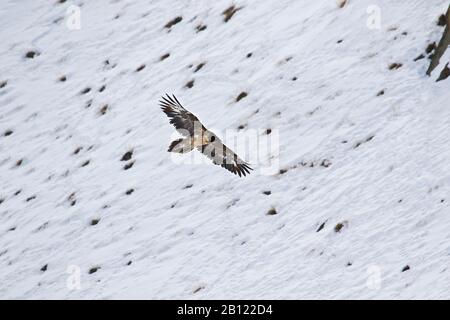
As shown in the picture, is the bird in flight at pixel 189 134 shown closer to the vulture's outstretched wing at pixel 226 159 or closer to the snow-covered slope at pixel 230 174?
the vulture's outstretched wing at pixel 226 159

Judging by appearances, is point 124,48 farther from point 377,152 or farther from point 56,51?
point 377,152

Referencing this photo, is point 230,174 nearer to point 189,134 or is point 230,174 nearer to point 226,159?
point 226,159

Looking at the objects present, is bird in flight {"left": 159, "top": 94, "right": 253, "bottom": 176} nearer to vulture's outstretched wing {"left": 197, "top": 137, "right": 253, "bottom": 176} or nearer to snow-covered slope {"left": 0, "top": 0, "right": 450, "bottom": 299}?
vulture's outstretched wing {"left": 197, "top": 137, "right": 253, "bottom": 176}

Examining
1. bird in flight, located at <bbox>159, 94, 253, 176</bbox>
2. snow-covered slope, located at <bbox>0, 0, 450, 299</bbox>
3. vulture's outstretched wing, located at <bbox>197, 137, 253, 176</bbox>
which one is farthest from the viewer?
snow-covered slope, located at <bbox>0, 0, 450, 299</bbox>

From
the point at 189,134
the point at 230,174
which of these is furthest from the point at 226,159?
the point at 189,134

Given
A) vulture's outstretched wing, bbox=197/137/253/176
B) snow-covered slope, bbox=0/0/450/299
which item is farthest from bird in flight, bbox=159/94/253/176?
snow-covered slope, bbox=0/0/450/299
